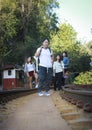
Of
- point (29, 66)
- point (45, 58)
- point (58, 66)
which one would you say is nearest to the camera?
point (45, 58)

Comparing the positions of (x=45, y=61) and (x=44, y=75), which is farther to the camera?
(x=44, y=75)

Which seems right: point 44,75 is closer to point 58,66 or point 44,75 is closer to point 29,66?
point 58,66

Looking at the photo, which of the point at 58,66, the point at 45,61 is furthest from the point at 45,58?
the point at 58,66

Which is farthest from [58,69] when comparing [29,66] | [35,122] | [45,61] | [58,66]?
[35,122]

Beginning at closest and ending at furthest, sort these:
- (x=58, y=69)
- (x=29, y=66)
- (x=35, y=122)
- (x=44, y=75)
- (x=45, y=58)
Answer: (x=35, y=122), (x=45, y=58), (x=44, y=75), (x=58, y=69), (x=29, y=66)

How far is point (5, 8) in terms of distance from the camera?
55.3 metres

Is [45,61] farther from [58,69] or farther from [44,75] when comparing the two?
[58,69]

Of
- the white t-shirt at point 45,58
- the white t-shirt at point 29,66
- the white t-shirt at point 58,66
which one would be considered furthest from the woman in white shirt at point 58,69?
the white t-shirt at point 45,58

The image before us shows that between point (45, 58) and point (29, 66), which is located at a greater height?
point (29, 66)

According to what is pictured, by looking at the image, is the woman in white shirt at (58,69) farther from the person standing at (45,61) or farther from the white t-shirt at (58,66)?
the person standing at (45,61)

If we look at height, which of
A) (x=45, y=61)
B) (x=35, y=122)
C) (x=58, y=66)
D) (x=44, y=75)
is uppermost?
(x=58, y=66)

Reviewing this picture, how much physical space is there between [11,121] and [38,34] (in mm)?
50585

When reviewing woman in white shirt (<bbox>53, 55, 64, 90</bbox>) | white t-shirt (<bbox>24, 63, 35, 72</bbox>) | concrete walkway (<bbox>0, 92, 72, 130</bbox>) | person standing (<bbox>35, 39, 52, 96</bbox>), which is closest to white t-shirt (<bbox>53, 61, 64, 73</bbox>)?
woman in white shirt (<bbox>53, 55, 64, 90</bbox>)

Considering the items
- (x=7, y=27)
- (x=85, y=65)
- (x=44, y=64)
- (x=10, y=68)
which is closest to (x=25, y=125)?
(x=44, y=64)
